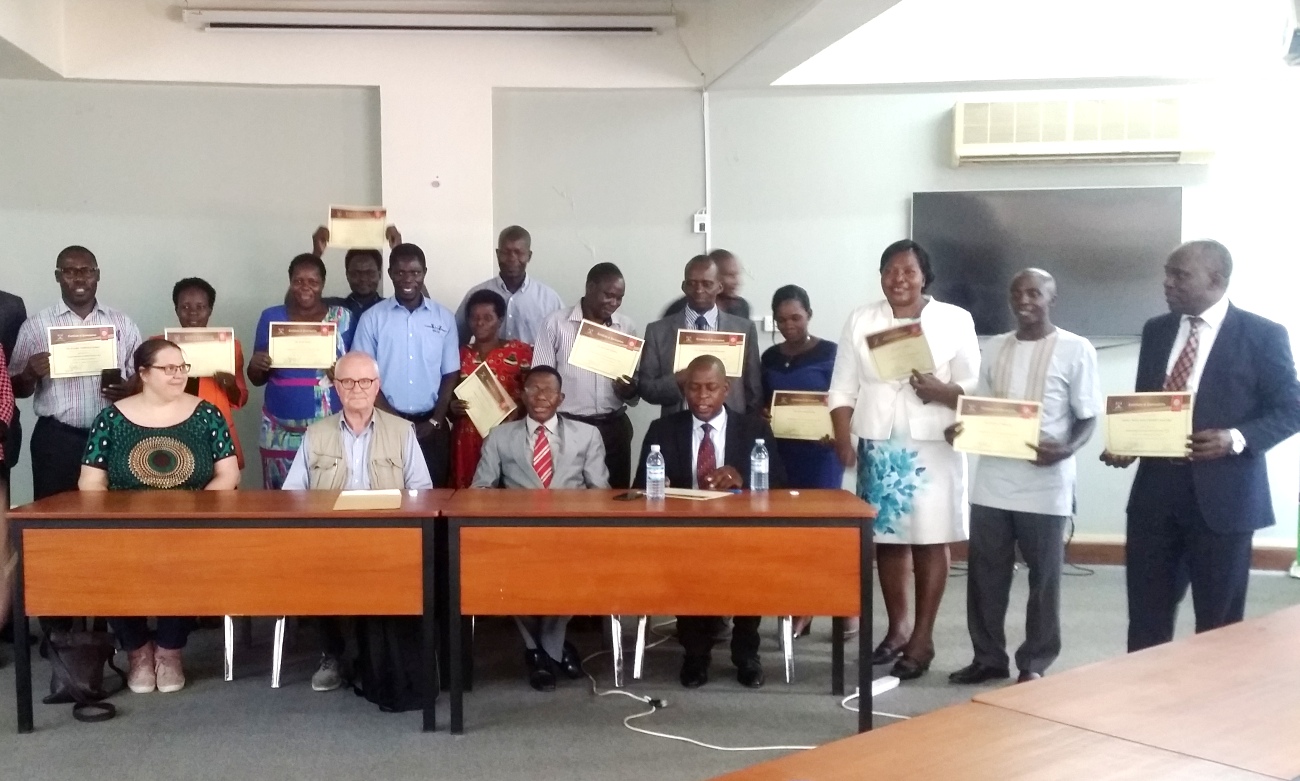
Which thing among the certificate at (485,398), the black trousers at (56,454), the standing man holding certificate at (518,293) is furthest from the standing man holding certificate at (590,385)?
the black trousers at (56,454)

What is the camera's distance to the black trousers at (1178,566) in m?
3.21

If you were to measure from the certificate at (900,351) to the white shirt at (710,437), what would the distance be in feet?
2.17

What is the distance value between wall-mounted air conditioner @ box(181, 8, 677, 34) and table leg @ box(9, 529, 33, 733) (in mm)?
3214

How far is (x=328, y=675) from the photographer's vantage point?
13.0 ft

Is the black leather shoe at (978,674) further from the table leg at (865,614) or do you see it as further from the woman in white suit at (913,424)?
the table leg at (865,614)

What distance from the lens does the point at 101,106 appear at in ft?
18.4

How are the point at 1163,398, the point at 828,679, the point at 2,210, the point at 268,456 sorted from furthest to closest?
the point at 2,210
the point at 268,456
the point at 828,679
the point at 1163,398

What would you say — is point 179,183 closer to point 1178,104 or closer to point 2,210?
point 2,210

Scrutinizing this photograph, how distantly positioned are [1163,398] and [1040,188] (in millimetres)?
2983

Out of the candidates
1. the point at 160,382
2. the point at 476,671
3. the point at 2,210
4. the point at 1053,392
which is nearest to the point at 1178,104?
the point at 1053,392

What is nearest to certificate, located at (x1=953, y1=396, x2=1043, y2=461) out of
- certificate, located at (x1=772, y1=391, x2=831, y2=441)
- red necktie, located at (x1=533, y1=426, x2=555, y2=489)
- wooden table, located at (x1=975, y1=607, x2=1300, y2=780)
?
certificate, located at (x1=772, y1=391, x2=831, y2=441)

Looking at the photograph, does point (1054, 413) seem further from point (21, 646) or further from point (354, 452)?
point (21, 646)

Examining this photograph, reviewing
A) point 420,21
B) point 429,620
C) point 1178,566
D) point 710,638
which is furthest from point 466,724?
point 420,21

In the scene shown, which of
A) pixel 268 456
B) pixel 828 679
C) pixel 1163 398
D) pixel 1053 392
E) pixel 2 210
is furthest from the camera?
pixel 2 210
